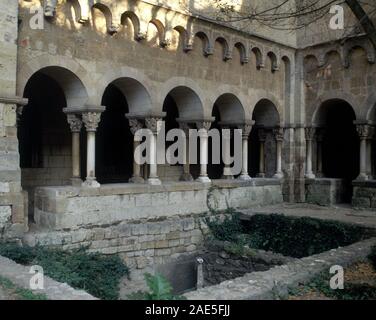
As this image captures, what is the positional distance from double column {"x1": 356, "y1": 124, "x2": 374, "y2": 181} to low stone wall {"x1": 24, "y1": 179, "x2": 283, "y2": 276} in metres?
3.71

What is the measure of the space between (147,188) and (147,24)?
3480 mm

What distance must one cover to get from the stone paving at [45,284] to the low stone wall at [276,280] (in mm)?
1183

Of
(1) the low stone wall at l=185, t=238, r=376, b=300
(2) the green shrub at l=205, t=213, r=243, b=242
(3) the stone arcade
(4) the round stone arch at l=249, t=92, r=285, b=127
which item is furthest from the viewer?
(4) the round stone arch at l=249, t=92, r=285, b=127

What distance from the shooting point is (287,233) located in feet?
Answer: 32.5

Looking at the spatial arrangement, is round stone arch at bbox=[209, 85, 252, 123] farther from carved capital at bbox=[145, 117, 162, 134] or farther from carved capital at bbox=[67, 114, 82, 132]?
carved capital at bbox=[67, 114, 82, 132]

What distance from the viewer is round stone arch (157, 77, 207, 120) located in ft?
33.5

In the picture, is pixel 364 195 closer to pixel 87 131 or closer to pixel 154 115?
pixel 154 115

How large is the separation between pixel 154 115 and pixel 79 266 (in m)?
3.61

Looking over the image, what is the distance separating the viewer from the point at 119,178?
40.1ft

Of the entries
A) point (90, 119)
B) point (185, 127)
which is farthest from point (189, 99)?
point (90, 119)

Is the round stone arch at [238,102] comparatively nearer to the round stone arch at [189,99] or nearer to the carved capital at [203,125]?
the round stone arch at [189,99]

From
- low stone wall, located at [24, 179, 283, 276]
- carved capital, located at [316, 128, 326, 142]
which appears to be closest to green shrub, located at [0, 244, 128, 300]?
low stone wall, located at [24, 179, 283, 276]

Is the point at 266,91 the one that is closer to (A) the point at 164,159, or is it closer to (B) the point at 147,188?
(A) the point at 164,159
